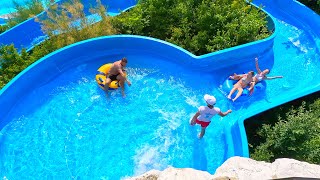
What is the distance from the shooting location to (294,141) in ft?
22.8

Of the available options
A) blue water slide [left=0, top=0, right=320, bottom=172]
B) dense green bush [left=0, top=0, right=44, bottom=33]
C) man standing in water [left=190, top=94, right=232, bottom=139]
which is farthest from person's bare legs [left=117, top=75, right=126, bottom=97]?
dense green bush [left=0, top=0, right=44, bottom=33]

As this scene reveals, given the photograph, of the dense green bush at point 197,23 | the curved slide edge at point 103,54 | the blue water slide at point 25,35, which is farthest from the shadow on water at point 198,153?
the blue water slide at point 25,35

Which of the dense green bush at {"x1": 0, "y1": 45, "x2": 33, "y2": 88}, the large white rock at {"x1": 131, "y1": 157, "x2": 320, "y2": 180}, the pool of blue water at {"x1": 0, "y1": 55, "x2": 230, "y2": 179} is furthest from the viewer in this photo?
the dense green bush at {"x1": 0, "y1": 45, "x2": 33, "y2": 88}

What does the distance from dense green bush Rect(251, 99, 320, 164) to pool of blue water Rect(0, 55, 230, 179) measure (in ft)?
2.91

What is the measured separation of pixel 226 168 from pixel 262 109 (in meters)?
3.04

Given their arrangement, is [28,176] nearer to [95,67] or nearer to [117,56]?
[95,67]

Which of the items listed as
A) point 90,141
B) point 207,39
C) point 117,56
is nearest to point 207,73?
point 207,39

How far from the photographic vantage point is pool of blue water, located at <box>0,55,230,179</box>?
7066mm

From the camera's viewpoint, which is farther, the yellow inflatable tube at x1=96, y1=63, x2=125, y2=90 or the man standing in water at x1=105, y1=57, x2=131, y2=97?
the yellow inflatable tube at x1=96, y1=63, x2=125, y2=90

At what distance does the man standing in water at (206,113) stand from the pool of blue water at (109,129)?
0.43m

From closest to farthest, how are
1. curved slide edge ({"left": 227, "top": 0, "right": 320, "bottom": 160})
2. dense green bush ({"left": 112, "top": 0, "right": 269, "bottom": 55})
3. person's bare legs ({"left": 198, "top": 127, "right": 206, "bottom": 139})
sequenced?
person's bare legs ({"left": 198, "top": 127, "right": 206, "bottom": 139}) < curved slide edge ({"left": 227, "top": 0, "right": 320, "bottom": 160}) < dense green bush ({"left": 112, "top": 0, "right": 269, "bottom": 55})

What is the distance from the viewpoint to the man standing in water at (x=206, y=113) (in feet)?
22.0

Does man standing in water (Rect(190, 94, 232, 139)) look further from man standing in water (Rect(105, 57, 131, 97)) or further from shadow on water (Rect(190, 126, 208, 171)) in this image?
man standing in water (Rect(105, 57, 131, 97))

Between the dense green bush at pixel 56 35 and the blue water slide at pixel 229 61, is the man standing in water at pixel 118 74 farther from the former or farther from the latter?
the dense green bush at pixel 56 35
